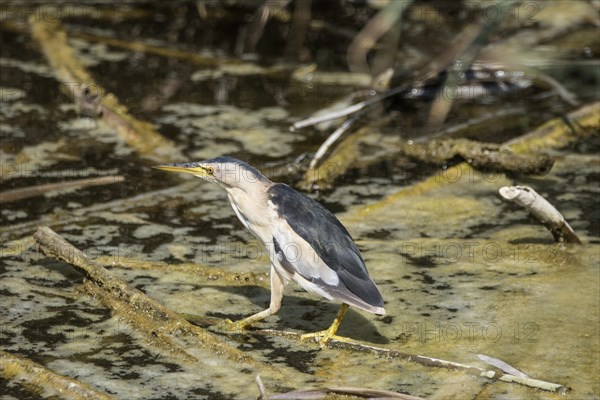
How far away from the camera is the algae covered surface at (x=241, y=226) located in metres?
3.31

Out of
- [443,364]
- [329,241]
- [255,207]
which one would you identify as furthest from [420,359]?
[255,207]

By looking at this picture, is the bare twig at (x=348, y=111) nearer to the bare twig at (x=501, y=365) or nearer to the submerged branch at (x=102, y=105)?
the submerged branch at (x=102, y=105)

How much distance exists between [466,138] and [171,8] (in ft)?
9.92

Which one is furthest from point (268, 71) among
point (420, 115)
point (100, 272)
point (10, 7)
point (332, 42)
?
point (100, 272)

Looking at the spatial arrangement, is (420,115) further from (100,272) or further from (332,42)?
(100,272)

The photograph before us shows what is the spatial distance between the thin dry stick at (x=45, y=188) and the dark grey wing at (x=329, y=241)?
1357 mm

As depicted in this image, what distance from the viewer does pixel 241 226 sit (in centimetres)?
456

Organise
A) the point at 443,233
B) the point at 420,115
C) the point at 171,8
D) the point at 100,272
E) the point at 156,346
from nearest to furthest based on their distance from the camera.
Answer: the point at 156,346
the point at 100,272
the point at 443,233
the point at 420,115
the point at 171,8

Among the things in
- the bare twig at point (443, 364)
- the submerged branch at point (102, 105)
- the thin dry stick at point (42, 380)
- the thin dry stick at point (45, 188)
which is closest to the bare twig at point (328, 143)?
the submerged branch at point (102, 105)

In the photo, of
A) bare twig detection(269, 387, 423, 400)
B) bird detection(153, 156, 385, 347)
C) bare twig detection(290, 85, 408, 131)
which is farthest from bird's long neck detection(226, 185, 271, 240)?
bare twig detection(290, 85, 408, 131)

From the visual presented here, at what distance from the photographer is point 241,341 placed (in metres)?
3.48

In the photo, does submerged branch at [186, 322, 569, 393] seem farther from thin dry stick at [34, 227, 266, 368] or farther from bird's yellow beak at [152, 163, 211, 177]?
bird's yellow beak at [152, 163, 211, 177]

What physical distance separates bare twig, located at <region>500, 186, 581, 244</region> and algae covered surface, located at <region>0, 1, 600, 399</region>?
78 millimetres

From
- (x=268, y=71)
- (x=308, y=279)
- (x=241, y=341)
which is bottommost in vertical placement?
(x=241, y=341)
